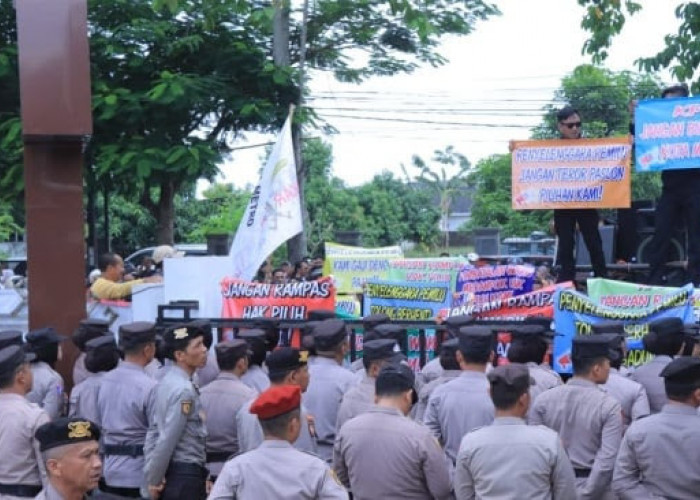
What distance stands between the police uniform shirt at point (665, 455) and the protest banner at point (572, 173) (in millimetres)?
5555

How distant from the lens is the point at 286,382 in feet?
20.9

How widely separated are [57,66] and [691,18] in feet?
19.4

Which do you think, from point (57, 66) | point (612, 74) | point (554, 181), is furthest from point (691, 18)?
point (612, 74)

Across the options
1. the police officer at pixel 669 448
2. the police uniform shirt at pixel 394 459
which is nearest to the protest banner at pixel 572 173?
the police officer at pixel 669 448

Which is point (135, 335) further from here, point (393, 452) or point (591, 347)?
point (591, 347)

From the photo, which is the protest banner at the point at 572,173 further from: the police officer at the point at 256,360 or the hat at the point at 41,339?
the hat at the point at 41,339

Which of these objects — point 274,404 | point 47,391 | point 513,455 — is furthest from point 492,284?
point 274,404

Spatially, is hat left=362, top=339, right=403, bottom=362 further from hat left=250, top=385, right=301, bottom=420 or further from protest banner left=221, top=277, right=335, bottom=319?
protest banner left=221, top=277, right=335, bottom=319

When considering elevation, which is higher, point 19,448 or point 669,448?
point 669,448

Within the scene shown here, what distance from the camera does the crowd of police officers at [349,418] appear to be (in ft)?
16.8

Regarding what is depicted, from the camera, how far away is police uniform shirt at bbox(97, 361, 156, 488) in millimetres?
7548

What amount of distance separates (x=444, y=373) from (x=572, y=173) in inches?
176

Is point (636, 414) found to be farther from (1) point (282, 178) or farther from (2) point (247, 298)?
(1) point (282, 178)

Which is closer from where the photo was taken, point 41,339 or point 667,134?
point 41,339
